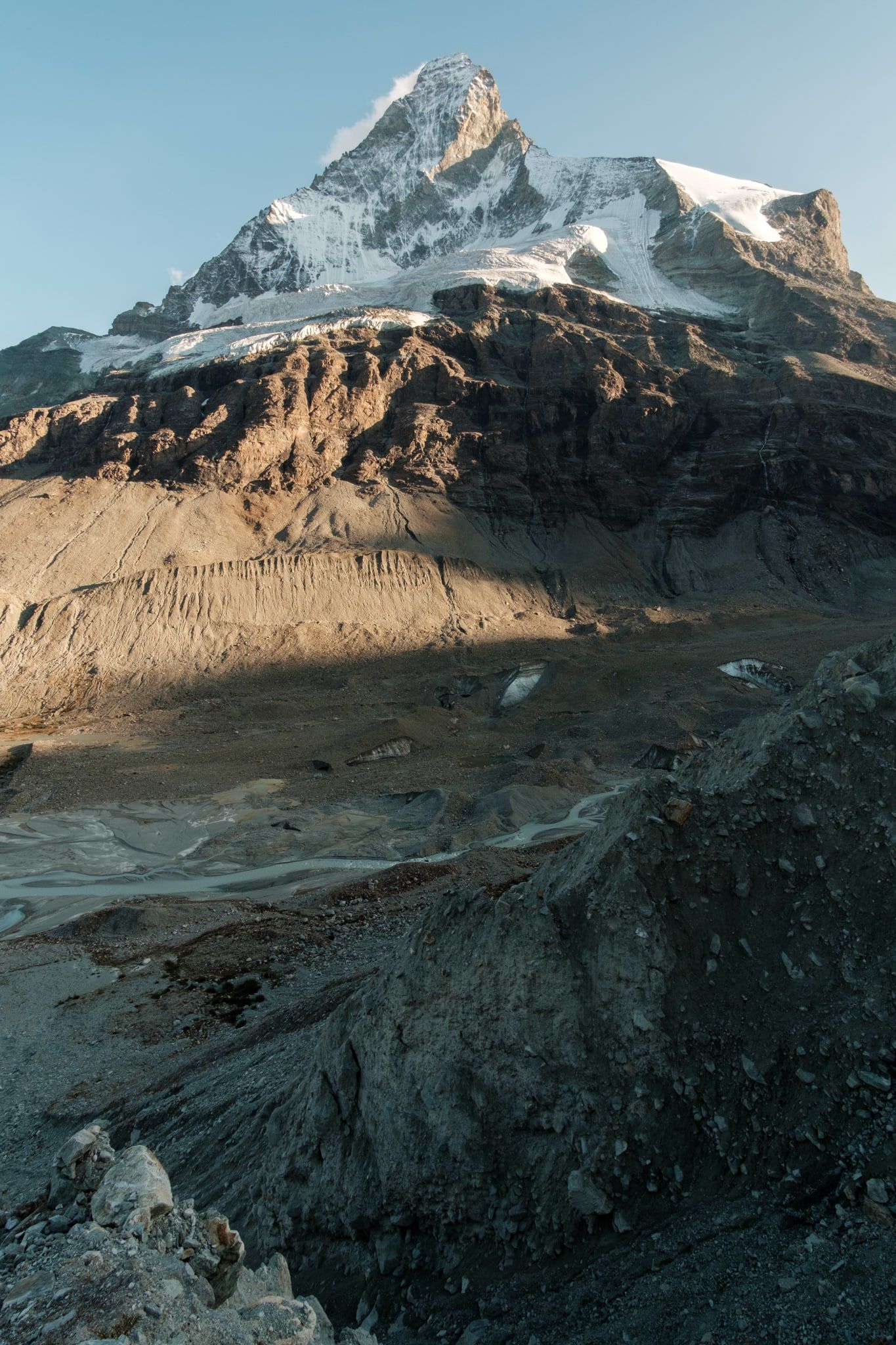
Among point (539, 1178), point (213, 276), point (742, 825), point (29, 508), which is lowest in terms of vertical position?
point (539, 1178)

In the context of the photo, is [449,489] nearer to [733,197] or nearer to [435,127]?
[733,197]

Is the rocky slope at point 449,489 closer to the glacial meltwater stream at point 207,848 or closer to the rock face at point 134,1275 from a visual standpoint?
the glacial meltwater stream at point 207,848

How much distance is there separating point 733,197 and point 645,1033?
121 meters

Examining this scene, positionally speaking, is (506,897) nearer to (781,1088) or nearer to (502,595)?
(781,1088)

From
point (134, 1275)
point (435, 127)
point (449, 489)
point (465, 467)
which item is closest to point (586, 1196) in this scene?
point (134, 1275)

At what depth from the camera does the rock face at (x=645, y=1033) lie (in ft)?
15.1

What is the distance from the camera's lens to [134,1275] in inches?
134

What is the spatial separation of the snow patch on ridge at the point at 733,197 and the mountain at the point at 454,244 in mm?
317

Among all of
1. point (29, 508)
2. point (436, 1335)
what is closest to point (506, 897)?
point (436, 1335)

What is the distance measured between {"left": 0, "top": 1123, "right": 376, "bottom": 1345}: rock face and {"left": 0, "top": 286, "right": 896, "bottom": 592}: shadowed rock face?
5530cm

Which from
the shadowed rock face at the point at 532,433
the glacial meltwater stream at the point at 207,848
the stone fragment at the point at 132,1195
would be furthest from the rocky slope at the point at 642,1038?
the shadowed rock face at the point at 532,433

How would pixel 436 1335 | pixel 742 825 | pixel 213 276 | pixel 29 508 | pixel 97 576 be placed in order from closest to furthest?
pixel 436 1335, pixel 742 825, pixel 97 576, pixel 29 508, pixel 213 276

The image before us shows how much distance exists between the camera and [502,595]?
52.5 metres

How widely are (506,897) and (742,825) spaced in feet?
6.05
